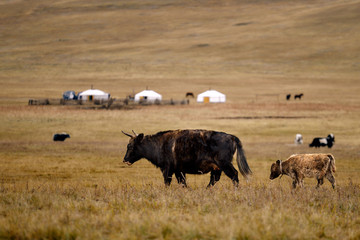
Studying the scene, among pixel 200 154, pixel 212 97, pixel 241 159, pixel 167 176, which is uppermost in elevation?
pixel 212 97

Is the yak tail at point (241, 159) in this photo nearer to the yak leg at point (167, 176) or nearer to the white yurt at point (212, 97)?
the yak leg at point (167, 176)

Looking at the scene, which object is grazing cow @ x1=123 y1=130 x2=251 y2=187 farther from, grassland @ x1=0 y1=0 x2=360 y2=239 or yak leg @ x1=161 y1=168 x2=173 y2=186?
grassland @ x1=0 y1=0 x2=360 y2=239

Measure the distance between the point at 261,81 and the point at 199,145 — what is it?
98740 mm

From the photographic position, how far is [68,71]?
12450 centimetres

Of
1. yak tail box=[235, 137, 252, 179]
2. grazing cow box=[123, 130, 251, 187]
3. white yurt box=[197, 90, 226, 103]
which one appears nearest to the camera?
grazing cow box=[123, 130, 251, 187]

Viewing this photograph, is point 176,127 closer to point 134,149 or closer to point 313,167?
point 313,167

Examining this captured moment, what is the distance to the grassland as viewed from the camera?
6684mm

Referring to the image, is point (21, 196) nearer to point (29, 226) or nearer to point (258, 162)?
point (29, 226)

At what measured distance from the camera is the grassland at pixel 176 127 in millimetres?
6684

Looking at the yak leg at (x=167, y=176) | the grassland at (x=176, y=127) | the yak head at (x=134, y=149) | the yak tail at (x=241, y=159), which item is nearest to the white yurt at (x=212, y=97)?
the grassland at (x=176, y=127)

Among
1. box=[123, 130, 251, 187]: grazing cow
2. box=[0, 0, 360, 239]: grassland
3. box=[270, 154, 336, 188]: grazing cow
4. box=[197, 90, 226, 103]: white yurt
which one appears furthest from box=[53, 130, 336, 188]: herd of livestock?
box=[197, 90, 226, 103]: white yurt

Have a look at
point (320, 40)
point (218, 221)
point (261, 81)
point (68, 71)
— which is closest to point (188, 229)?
point (218, 221)

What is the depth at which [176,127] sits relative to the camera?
4097 cm

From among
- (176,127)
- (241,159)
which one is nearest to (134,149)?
(241,159)
